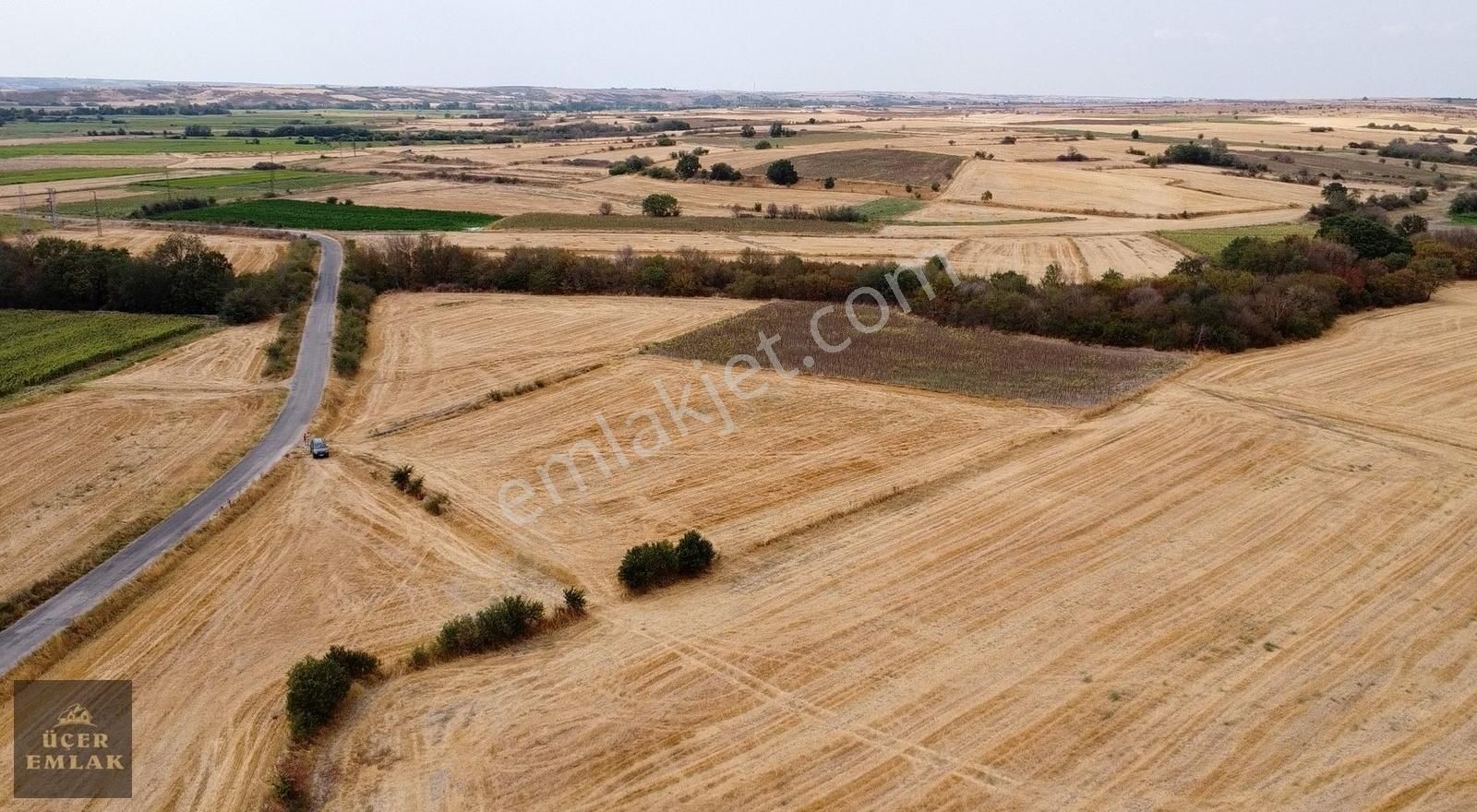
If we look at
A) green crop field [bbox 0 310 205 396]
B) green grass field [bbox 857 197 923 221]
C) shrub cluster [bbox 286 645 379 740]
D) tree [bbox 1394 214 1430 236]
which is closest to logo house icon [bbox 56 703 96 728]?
shrub cluster [bbox 286 645 379 740]

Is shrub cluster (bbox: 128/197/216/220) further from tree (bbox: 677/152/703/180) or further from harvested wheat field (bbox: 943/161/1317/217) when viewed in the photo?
harvested wheat field (bbox: 943/161/1317/217)

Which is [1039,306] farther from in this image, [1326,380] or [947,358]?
[1326,380]

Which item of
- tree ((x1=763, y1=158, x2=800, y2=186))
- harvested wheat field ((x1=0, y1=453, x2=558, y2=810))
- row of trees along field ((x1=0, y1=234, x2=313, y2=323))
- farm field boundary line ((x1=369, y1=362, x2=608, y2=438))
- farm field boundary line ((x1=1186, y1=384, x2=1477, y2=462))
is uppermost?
tree ((x1=763, y1=158, x2=800, y2=186))

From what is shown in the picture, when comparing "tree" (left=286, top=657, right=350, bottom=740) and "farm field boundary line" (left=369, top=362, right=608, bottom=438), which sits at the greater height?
"farm field boundary line" (left=369, top=362, right=608, bottom=438)

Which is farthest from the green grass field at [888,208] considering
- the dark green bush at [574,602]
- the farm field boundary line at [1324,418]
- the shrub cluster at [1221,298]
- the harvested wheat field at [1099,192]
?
the dark green bush at [574,602]

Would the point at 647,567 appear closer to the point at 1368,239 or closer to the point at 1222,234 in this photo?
the point at 1368,239

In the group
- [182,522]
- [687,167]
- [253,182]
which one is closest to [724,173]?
[687,167]
